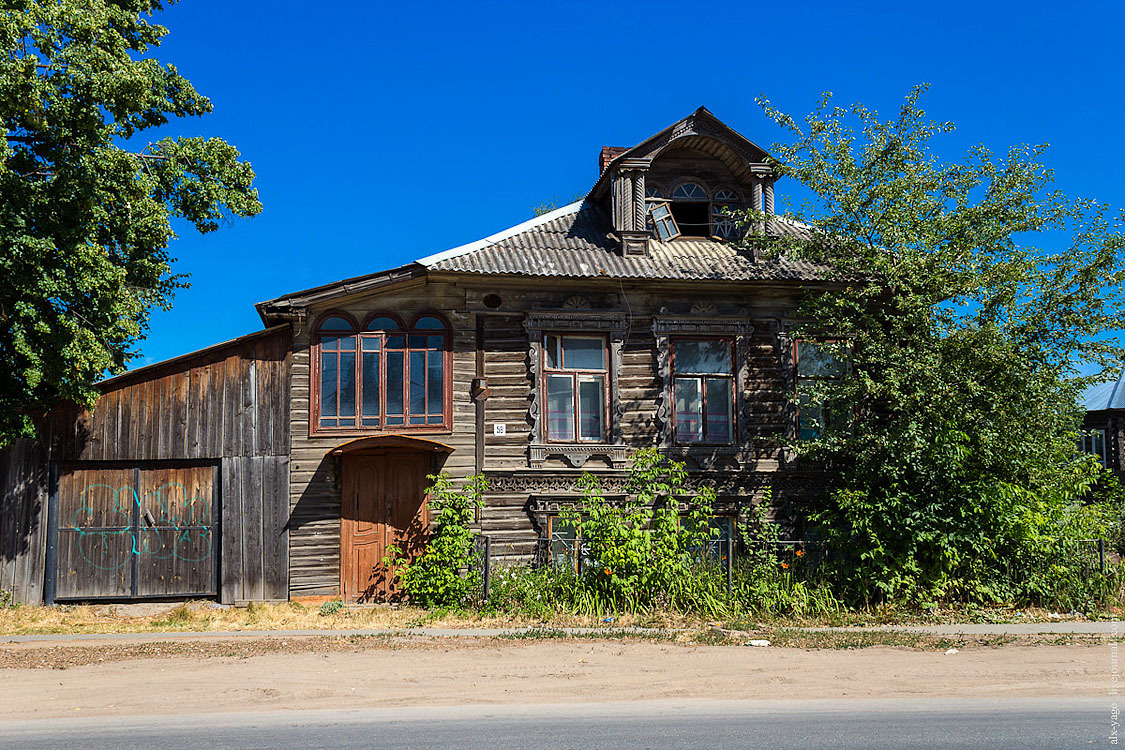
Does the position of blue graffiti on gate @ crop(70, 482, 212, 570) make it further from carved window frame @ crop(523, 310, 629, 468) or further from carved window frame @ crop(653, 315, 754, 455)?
carved window frame @ crop(653, 315, 754, 455)

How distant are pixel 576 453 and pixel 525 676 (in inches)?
230

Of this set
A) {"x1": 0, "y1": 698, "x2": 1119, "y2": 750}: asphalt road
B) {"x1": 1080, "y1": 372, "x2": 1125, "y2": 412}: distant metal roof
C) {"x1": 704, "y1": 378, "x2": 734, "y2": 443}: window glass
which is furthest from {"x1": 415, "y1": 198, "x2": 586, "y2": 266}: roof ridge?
{"x1": 1080, "y1": 372, "x2": 1125, "y2": 412}: distant metal roof

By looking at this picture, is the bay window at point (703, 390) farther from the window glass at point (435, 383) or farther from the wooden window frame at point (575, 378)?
the window glass at point (435, 383)

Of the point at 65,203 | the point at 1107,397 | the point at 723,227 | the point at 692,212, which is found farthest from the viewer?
the point at 1107,397

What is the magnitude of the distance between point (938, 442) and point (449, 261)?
315 inches

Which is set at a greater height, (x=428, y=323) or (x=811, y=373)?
(x=428, y=323)

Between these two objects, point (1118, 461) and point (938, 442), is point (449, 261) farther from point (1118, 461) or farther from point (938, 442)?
point (1118, 461)

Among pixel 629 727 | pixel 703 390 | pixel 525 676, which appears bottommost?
pixel 525 676

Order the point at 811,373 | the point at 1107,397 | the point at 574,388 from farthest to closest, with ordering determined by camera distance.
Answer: the point at 1107,397
the point at 811,373
the point at 574,388

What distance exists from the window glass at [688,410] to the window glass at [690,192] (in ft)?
11.7

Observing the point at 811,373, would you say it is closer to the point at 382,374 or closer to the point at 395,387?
the point at 395,387

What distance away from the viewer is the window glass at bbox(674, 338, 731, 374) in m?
15.7

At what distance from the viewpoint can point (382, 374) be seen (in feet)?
48.1

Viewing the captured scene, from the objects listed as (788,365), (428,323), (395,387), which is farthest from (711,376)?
(395,387)
